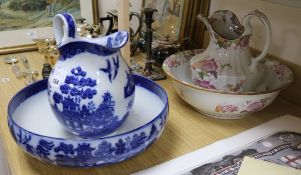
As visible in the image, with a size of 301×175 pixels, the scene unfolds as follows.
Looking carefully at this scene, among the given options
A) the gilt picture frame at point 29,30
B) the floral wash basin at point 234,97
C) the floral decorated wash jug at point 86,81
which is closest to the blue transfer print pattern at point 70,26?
the floral decorated wash jug at point 86,81

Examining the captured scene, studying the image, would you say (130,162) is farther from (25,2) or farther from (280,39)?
(25,2)

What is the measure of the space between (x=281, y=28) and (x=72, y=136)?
0.52 meters

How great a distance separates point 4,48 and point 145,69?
505 mm

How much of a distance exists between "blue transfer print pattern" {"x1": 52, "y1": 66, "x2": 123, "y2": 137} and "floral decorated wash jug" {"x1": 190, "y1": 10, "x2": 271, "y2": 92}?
0.25 m

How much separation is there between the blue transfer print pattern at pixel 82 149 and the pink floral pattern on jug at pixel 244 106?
195mm

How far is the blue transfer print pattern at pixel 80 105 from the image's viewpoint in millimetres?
410

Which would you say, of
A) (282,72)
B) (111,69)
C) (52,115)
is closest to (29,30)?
(52,115)

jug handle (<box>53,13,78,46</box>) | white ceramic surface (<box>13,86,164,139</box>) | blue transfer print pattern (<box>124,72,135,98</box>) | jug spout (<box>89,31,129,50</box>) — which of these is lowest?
white ceramic surface (<box>13,86,164,139</box>)

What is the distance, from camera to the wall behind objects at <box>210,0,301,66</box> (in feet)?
2.12

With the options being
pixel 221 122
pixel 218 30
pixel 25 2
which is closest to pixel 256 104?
pixel 221 122

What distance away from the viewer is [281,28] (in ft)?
2.22

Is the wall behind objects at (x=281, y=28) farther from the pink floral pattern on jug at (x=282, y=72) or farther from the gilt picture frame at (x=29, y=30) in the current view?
the gilt picture frame at (x=29, y=30)

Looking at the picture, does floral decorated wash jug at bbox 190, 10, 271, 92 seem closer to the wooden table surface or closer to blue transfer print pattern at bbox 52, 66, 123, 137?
the wooden table surface

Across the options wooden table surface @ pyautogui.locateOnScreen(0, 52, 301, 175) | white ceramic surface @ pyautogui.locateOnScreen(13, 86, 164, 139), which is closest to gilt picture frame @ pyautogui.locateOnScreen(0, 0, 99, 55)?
wooden table surface @ pyautogui.locateOnScreen(0, 52, 301, 175)
